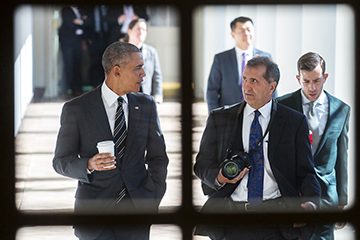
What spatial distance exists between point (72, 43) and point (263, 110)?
99 cm

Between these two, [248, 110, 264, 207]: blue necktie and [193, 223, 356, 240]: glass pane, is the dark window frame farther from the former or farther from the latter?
[248, 110, 264, 207]: blue necktie

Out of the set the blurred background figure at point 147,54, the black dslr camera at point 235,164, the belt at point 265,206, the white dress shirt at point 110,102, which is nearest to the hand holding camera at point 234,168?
the black dslr camera at point 235,164

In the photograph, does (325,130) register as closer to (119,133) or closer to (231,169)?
(231,169)

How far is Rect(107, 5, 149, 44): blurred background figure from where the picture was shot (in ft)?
8.07

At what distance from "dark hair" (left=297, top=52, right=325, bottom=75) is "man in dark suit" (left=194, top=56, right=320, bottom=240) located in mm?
147

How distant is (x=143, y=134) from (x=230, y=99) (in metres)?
0.47

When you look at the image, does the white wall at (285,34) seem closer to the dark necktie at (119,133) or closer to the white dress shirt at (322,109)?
the white dress shirt at (322,109)

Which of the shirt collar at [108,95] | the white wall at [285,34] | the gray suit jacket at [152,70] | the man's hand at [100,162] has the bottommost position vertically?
the man's hand at [100,162]

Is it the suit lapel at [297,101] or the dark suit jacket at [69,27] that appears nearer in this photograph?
the dark suit jacket at [69,27]

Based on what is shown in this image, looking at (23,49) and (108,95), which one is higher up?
(23,49)

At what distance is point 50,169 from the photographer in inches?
97.7

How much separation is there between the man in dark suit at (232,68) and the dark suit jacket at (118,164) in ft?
1.03

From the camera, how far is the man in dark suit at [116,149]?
8.10 feet

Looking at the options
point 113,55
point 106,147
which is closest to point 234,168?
point 106,147
